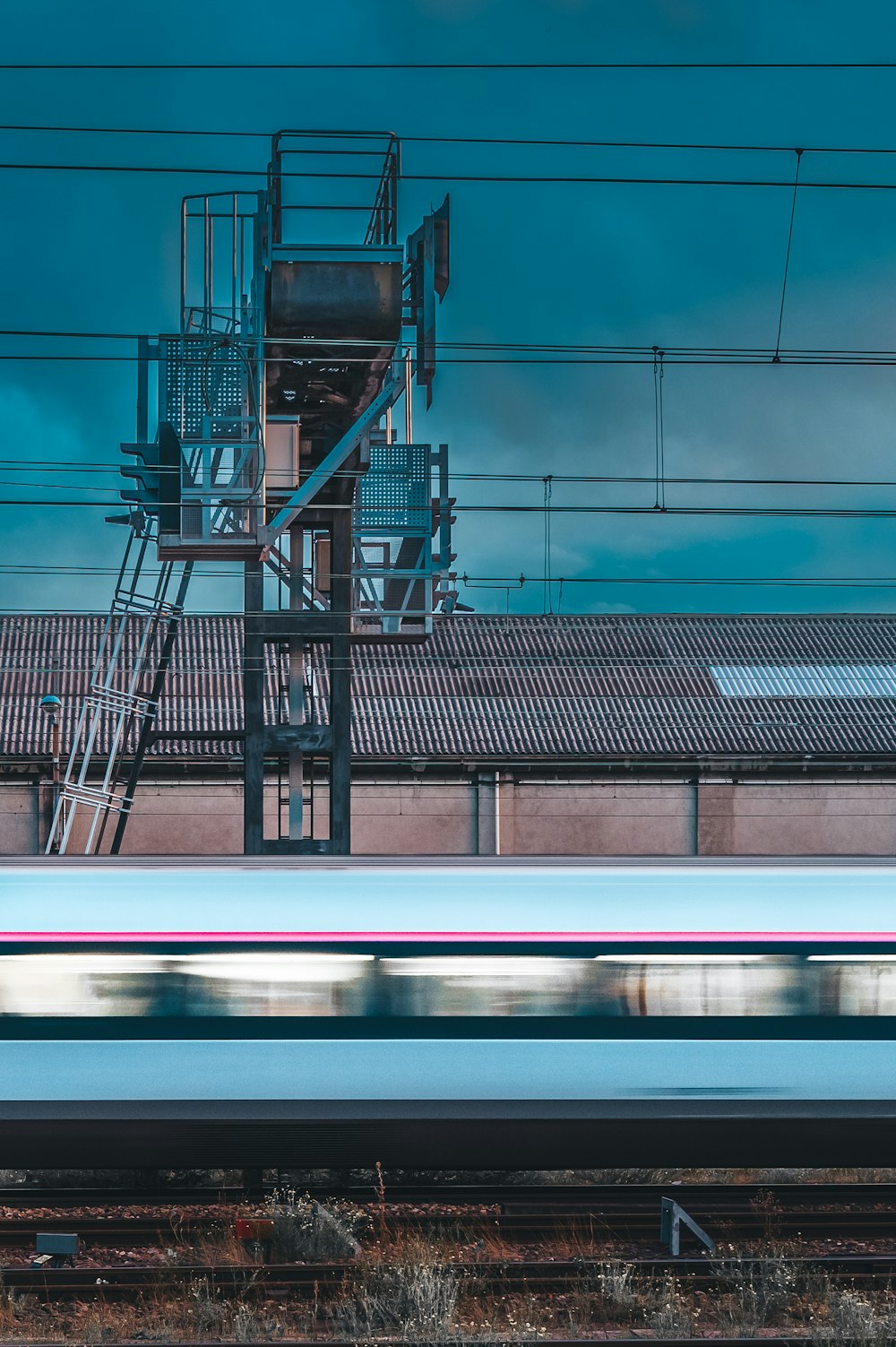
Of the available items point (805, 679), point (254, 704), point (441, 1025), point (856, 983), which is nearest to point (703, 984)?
point (856, 983)

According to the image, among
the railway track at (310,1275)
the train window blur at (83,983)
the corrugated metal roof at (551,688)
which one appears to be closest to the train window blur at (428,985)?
the train window blur at (83,983)

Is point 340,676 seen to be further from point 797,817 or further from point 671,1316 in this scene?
point 797,817

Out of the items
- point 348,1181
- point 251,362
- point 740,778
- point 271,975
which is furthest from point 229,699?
point 271,975

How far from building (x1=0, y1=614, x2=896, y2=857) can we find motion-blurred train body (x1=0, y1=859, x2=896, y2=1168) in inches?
634

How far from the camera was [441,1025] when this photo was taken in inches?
296

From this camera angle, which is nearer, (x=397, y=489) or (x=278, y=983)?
(x=278, y=983)

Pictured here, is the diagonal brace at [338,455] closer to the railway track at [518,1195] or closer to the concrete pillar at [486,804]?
the railway track at [518,1195]

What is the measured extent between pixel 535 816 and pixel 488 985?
18.6m

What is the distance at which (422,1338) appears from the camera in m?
6.49

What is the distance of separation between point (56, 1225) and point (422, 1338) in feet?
10.3

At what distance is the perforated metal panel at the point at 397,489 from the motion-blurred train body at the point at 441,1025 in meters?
7.56

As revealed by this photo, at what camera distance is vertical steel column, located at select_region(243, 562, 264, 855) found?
14.3 m

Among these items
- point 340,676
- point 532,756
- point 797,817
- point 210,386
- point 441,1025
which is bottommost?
point 797,817

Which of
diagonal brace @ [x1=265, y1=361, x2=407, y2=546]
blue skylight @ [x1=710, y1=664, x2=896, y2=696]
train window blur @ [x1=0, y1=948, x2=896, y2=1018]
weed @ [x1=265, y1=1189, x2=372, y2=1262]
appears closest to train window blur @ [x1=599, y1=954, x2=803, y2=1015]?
train window blur @ [x1=0, y1=948, x2=896, y2=1018]
